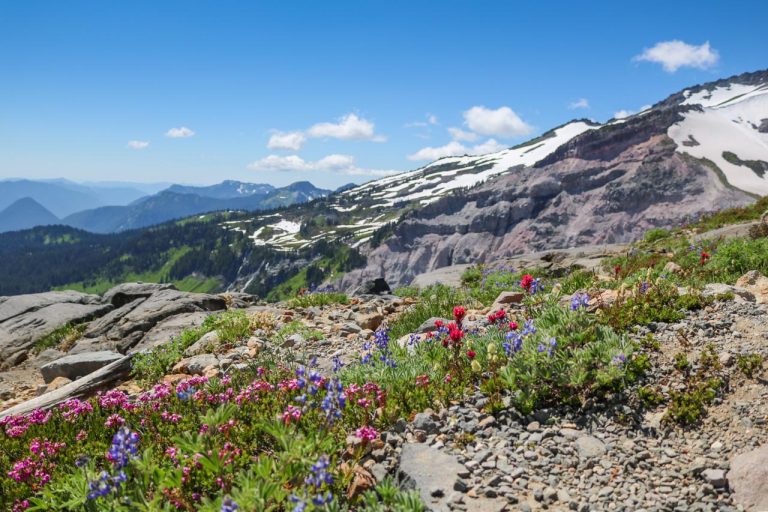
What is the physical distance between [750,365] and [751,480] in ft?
7.19

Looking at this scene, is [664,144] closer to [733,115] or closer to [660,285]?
[733,115]

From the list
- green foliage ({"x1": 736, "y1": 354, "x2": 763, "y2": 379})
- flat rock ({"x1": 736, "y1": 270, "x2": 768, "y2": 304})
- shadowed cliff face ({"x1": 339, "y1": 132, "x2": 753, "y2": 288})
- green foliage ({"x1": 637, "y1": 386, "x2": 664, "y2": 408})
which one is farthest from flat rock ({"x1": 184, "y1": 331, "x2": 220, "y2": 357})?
shadowed cliff face ({"x1": 339, "y1": 132, "x2": 753, "y2": 288})

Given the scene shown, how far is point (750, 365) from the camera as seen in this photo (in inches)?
232

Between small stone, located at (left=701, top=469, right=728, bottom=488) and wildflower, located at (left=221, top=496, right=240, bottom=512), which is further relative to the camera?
small stone, located at (left=701, top=469, right=728, bottom=488)

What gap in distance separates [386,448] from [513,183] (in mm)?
155055

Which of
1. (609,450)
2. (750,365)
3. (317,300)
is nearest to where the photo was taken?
(609,450)

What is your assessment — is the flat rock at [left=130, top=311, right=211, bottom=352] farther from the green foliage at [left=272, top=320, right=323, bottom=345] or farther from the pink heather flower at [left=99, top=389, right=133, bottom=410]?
the pink heather flower at [left=99, top=389, right=133, bottom=410]

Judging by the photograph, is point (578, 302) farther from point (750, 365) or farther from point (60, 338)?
point (60, 338)

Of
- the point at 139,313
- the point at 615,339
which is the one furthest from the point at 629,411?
the point at 139,313

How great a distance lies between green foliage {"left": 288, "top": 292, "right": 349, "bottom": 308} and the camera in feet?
55.5

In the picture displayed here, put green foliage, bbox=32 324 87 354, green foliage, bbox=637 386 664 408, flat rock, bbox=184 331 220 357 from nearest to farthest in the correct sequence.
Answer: green foliage, bbox=637 386 664 408
flat rock, bbox=184 331 220 357
green foliage, bbox=32 324 87 354

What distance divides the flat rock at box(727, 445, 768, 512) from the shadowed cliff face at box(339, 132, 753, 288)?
348ft

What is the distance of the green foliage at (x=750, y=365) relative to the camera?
19.2 feet

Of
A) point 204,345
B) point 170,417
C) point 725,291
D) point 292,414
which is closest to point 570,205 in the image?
point 725,291
